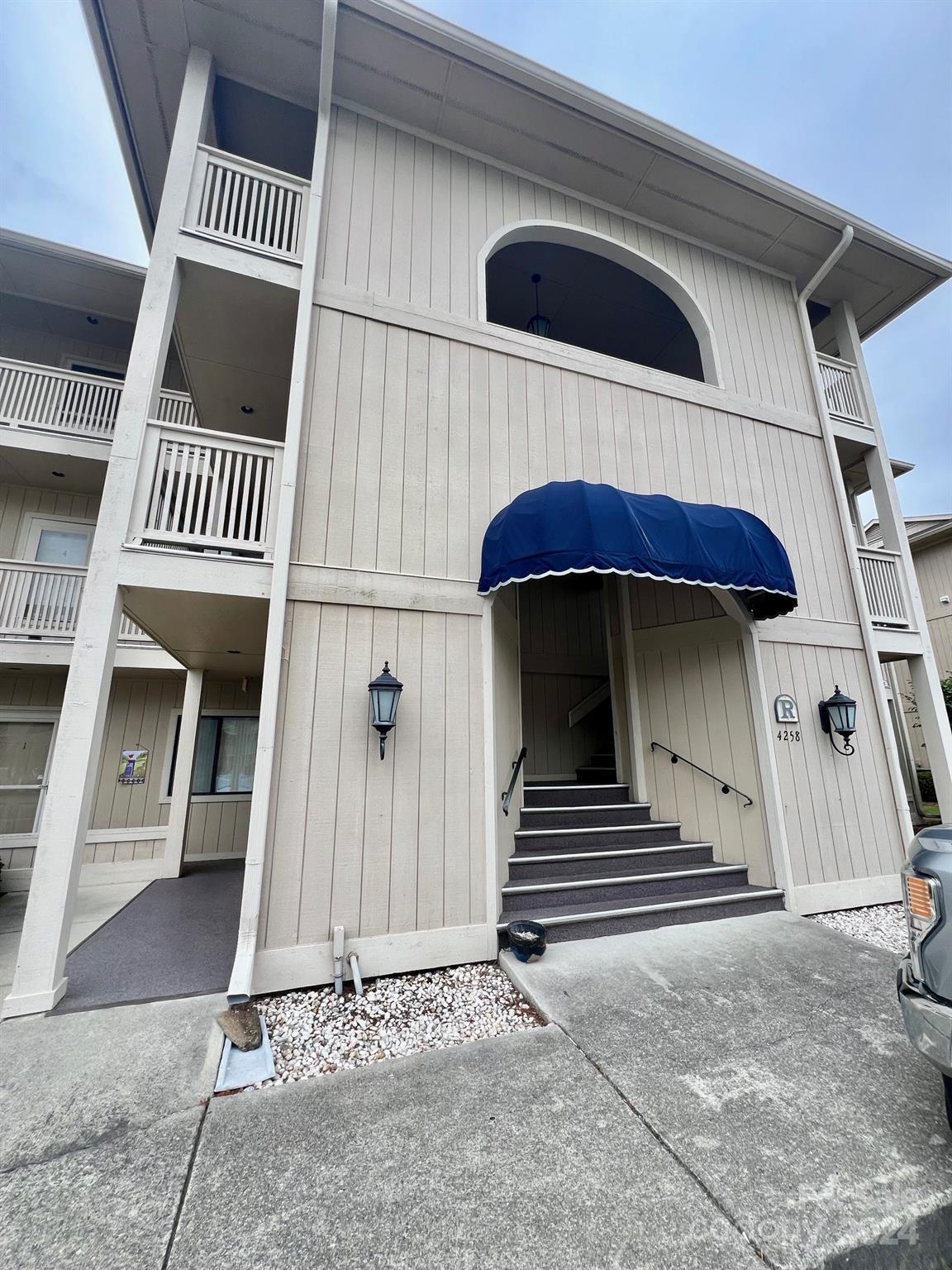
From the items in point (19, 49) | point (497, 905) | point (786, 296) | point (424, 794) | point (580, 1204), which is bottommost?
point (580, 1204)

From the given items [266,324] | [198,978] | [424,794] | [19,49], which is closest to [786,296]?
[266,324]

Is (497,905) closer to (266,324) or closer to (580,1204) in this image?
(580,1204)

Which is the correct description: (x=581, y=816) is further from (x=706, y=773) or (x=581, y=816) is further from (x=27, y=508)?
(x=27, y=508)

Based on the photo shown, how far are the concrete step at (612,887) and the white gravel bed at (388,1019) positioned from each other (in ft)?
2.35

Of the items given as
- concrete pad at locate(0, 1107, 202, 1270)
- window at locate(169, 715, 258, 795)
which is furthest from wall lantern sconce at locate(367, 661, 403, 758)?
window at locate(169, 715, 258, 795)

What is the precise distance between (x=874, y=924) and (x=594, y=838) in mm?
2595

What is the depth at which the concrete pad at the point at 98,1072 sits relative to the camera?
2.21m

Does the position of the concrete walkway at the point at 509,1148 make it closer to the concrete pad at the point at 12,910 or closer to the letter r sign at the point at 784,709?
the letter r sign at the point at 784,709

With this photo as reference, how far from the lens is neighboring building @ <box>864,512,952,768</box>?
12688 mm

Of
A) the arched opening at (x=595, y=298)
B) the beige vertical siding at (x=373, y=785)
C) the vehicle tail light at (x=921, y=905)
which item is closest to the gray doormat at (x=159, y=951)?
the beige vertical siding at (x=373, y=785)

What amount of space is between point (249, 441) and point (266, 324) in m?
1.73

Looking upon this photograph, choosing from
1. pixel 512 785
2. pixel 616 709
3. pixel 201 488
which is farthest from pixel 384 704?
pixel 616 709

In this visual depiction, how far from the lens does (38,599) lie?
680 centimetres

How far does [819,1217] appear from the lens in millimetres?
1748
